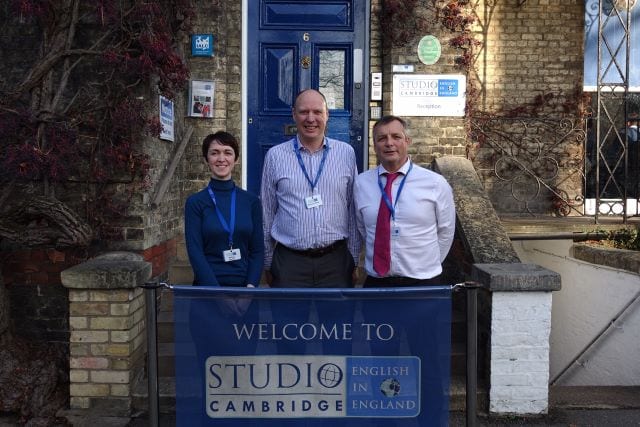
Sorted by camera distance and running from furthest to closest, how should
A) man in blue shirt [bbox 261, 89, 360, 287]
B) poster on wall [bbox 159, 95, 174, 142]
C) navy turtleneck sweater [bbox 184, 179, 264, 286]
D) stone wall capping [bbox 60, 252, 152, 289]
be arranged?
poster on wall [bbox 159, 95, 174, 142] < stone wall capping [bbox 60, 252, 152, 289] < man in blue shirt [bbox 261, 89, 360, 287] < navy turtleneck sweater [bbox 184, 179, 264, 286]

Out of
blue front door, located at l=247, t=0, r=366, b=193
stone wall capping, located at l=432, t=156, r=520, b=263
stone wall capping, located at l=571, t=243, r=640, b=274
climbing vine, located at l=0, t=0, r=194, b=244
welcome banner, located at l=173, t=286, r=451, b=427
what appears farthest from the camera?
blue front door, located at l=247, t=0, r=366, b=193

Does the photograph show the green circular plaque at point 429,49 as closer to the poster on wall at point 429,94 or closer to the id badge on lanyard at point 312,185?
the poster on wall at point 429,94

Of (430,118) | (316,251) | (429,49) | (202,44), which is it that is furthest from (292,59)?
(316,251)

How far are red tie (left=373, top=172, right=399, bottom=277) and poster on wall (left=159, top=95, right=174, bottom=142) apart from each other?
2.40 meters

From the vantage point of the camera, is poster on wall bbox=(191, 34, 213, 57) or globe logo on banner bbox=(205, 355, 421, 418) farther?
poster on wall bbox=(191, 34, 213, 57)

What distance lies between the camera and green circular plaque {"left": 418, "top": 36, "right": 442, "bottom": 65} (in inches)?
236

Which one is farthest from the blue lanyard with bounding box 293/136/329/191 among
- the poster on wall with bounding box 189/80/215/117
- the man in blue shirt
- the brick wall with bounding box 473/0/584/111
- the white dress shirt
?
the brick wall with bounding box 473/0/584/111

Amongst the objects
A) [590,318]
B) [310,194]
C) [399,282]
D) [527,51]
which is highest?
[527,51]

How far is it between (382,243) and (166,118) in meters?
2.73

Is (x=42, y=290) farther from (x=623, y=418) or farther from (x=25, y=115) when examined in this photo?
(x=623, y=418)

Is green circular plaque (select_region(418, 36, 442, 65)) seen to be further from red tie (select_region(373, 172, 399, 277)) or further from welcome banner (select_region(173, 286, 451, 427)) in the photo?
welcome banner (select_region(173, 286, 451, 427))

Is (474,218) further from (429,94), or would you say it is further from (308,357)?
(308,357)

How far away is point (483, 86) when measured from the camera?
7781 mm

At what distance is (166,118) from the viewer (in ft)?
16.6
